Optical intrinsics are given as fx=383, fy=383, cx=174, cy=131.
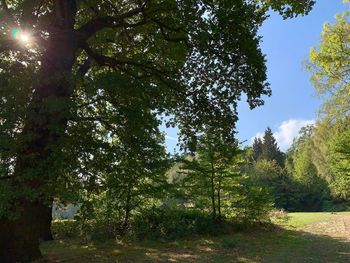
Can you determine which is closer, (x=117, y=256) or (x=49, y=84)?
(x=49, y=84)

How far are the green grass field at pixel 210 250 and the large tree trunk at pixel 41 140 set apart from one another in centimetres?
109

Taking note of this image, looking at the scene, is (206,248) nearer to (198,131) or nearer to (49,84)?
(198,131)

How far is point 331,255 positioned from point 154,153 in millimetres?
6513

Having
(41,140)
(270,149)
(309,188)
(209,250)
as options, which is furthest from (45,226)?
(270,149)

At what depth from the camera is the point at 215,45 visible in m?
11.1

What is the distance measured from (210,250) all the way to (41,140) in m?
6.71

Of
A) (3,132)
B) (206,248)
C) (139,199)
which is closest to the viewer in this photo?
(3,132)

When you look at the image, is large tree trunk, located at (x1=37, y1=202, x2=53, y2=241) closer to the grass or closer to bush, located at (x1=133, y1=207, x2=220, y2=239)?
bush, located at (x1=133, y1=207, x2=220, y2=239)

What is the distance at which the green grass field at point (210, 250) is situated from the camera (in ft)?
36.2

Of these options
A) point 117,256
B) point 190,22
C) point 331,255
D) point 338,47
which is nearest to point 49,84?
point 190,22

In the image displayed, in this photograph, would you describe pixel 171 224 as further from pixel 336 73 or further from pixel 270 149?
pixel 270 149

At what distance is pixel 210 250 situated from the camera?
512 inches

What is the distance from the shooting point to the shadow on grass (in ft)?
36.2

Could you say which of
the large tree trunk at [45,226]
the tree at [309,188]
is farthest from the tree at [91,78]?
the tree at [309,188]
